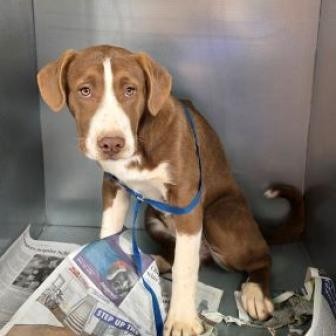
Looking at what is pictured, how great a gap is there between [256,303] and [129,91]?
0.67 m

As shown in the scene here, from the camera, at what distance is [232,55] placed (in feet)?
5.88

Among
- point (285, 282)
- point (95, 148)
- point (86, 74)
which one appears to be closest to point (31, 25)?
point (86, 74)

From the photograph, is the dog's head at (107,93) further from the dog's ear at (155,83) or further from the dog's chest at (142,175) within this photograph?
the dog's chest at (142,175)

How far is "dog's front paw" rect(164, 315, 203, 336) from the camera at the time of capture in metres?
1.40

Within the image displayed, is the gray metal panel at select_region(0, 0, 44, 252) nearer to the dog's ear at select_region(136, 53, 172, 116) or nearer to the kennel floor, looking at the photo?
the kennel floor

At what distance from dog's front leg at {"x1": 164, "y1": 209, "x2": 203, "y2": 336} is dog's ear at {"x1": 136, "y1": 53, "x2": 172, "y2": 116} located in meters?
0.30

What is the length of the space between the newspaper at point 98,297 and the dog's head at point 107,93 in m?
0.34

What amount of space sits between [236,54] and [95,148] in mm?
755

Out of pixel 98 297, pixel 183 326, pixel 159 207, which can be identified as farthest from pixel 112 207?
pixel 183 326

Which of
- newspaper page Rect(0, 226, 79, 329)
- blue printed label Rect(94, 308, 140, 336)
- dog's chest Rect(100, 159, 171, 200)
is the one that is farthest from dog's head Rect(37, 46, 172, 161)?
newspaper page Rect(0, 226, 79, 329)

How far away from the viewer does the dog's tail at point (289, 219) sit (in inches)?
70.3

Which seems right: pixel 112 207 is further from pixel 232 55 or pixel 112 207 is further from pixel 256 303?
pixel 232 55

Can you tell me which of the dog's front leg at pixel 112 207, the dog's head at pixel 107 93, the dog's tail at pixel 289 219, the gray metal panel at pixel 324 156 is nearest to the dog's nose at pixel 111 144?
the dog's head at pixel 107 93

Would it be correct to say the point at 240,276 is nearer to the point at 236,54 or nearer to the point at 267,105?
the point at 267,105
